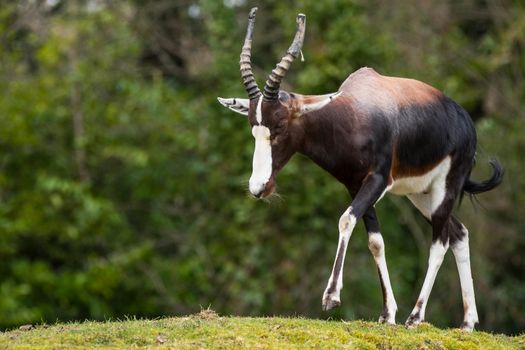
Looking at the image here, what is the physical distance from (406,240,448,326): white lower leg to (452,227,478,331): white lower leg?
39 cm

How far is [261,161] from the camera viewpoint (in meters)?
10.2

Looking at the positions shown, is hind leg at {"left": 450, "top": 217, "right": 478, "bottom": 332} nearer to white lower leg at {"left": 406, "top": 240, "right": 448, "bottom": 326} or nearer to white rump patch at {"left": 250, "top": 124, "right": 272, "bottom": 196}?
white lower leg at {"left": 406, "top": 240, "right": 448, "bottom": 326}

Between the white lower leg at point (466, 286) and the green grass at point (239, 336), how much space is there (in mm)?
821

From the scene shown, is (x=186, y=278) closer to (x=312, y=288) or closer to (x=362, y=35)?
(x=312, y=288)

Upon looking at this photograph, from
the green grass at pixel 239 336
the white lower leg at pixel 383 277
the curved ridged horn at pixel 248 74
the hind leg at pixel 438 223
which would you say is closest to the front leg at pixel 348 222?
the green grass at pixel 239 336

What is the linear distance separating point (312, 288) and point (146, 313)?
11.6ft

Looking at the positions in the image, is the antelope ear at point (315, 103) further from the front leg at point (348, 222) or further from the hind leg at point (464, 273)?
the hind leg at point (464, 273)

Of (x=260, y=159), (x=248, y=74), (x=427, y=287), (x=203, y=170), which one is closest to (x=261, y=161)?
(x=260, y=159)

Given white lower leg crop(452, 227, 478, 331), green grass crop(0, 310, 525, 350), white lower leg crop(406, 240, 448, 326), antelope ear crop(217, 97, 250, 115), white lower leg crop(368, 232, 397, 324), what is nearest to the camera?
green grass crop(0, 310, 525, 350)

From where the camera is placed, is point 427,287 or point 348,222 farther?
point 427,287

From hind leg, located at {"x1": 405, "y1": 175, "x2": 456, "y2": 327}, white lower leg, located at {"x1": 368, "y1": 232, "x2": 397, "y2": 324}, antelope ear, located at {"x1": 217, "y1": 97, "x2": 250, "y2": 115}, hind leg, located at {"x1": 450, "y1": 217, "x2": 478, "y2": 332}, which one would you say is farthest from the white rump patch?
hind leg, located at {"x1": 450, "y1": 217, "x2": 478, "y2": 332}

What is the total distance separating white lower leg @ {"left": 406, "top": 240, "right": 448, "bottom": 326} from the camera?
11.1 m

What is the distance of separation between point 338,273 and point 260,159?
1260 millimetres

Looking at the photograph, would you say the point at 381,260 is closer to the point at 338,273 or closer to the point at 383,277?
the point at 383,277
